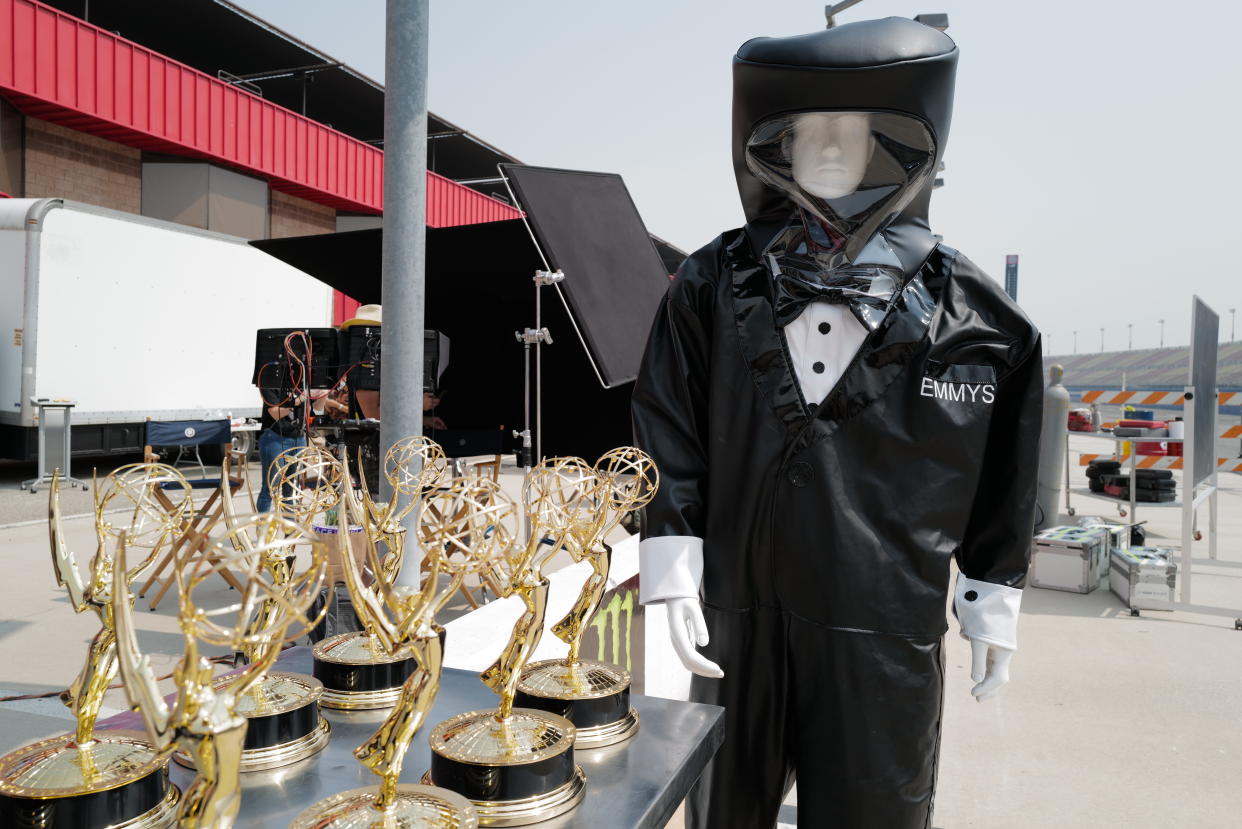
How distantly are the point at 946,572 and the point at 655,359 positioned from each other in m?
0.68

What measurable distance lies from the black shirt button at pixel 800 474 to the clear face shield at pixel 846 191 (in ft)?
1.05

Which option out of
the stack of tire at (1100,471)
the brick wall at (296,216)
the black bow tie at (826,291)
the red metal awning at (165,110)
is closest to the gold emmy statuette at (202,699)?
the black bow tie at (826,291)

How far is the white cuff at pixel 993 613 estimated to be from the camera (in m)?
1.62

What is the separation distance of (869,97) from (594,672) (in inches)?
43.7

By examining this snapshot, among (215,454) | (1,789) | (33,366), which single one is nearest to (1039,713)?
(1,789)

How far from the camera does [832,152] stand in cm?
161

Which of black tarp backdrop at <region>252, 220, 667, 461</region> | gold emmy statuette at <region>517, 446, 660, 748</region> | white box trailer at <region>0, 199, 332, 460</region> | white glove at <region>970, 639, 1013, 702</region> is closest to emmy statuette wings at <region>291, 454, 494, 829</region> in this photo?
gold emmy statuette at <region>517, 446, 660, 748</region>

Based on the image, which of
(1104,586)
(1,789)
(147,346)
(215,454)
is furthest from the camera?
(215,454)

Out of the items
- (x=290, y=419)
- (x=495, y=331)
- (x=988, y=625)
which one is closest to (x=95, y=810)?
(x=988, y=625)

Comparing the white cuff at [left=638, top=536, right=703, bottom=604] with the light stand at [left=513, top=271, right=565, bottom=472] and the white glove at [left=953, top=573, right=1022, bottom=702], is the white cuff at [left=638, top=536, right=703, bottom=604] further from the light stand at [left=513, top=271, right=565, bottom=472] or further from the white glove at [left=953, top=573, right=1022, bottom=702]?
the light stand at [left=513, top=271, right=565, bottom=472]

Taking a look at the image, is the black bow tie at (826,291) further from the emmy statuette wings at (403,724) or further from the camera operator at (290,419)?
the camera operator at (290,419)

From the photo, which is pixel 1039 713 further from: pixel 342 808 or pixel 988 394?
pixel 342 808

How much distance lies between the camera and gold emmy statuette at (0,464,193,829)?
0.91 meters

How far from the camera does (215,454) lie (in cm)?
1128
